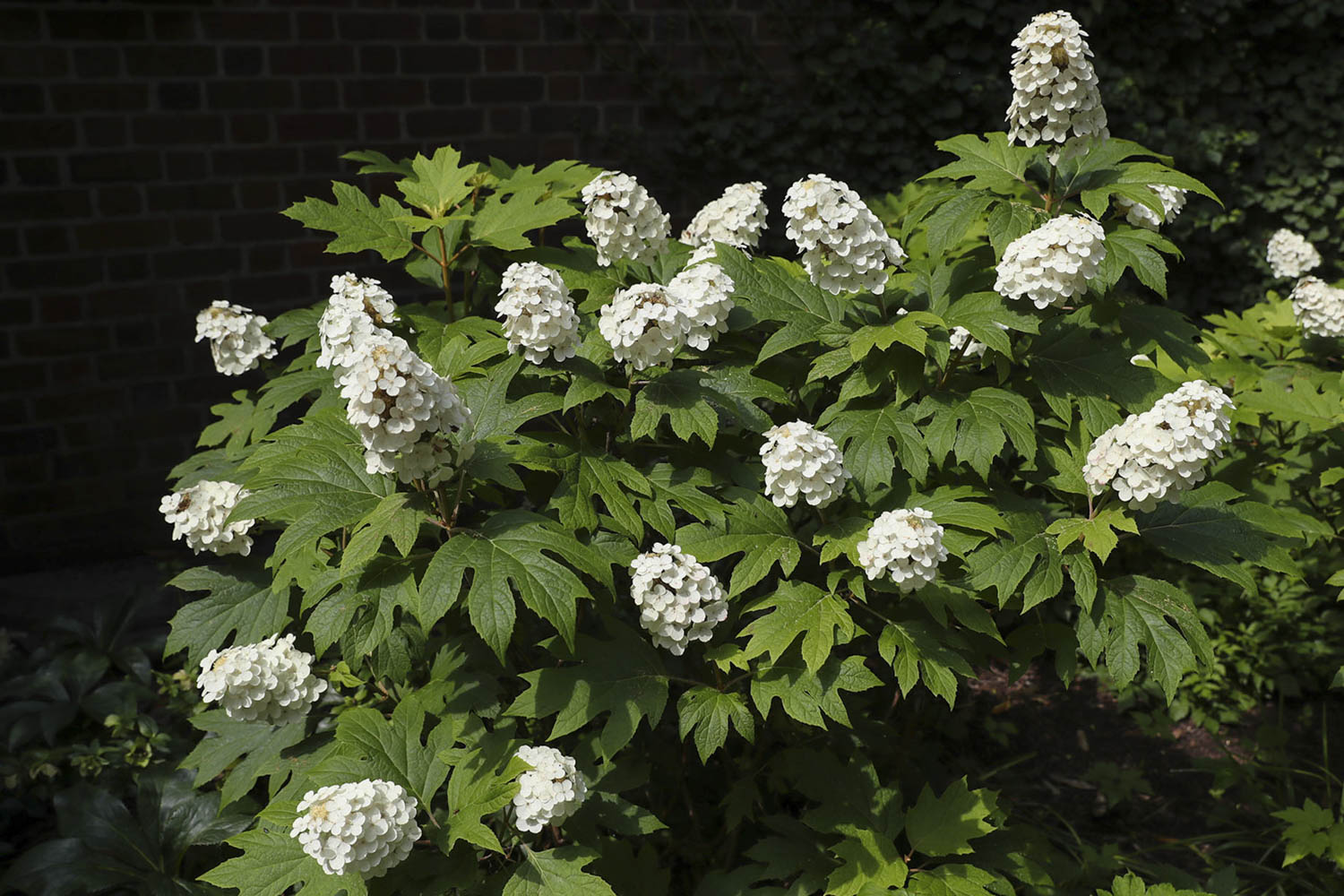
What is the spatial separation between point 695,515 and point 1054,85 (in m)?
1.19

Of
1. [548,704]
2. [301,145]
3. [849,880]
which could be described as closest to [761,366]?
[548,704]

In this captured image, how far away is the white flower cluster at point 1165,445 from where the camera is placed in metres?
1.99

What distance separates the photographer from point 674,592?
2053mm

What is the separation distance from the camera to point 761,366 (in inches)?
94.8

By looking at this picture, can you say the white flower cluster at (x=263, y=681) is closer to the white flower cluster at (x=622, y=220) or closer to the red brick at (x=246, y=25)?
the white flower cluster at (x=622, y=220)

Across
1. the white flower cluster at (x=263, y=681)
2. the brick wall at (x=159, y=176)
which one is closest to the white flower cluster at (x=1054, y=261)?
the white flower cluster at (x=263, y=681)

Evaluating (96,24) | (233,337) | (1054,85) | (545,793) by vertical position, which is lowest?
(545,793)

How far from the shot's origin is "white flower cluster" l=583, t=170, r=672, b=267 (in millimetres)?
2439

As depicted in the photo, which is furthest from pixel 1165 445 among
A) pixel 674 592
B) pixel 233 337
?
pixel 233 337

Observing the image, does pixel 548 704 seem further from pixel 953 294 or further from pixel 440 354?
pixel 953 294

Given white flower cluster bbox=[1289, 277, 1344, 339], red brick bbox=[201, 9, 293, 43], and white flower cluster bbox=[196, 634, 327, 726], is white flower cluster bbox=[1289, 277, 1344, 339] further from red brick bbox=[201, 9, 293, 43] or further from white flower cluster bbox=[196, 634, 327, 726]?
red brick bbox=[201, 9, 293, 43]

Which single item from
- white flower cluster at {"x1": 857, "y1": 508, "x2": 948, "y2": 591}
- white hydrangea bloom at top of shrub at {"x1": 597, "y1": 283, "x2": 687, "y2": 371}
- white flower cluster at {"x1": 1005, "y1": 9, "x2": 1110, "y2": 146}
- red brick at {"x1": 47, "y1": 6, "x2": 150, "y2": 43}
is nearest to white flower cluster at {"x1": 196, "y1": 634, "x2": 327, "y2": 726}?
white hydrangea bloom at top of shrub at {"x1": 597, "y1": 283, "x2": 687, "y2": 371}

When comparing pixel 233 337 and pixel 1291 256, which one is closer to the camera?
pixel 233 337

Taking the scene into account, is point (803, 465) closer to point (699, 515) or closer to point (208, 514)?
point (699, 515)
